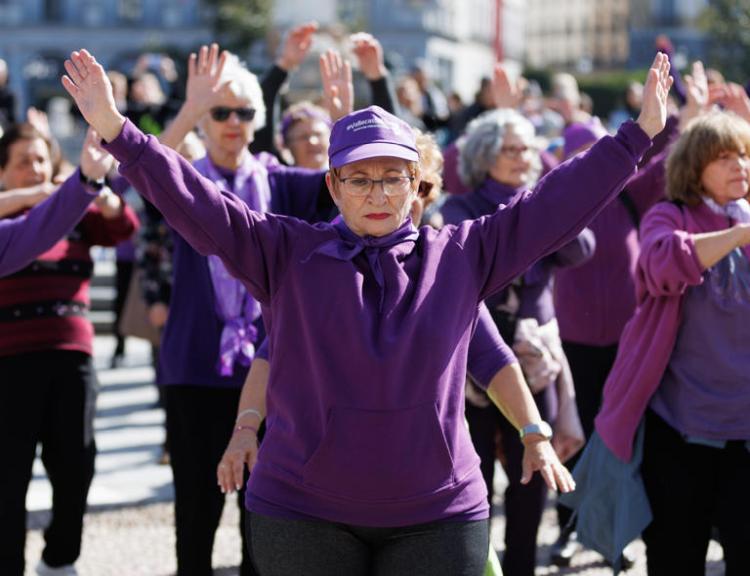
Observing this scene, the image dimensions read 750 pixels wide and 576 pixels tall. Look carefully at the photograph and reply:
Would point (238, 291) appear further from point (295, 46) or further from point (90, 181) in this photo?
point (295, 46)

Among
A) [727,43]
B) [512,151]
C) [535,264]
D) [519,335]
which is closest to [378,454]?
[519,335]

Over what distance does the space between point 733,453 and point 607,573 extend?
65.8 inches

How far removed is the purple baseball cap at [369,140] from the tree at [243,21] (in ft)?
163

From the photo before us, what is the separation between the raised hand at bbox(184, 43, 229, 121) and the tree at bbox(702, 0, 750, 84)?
41250mm

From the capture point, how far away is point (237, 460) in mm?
3986

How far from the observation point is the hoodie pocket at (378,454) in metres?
3.51

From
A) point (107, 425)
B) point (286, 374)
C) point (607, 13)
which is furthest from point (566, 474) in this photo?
point (607, 13)

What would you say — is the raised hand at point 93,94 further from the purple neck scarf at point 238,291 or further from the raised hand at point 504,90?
the raised hand at point 504,90

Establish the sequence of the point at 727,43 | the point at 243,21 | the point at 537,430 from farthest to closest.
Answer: the point at 243,21 < the point at 727,43 < the point at 537,430

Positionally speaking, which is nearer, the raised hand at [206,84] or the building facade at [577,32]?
the raised hand at [206,84]

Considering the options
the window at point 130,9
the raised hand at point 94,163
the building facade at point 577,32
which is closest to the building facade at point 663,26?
the building facade at point 577,32

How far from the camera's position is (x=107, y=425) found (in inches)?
394

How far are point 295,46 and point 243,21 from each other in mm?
48108

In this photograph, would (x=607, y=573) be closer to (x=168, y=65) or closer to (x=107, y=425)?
(x=107, y=425)
